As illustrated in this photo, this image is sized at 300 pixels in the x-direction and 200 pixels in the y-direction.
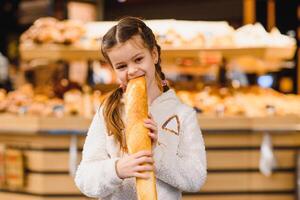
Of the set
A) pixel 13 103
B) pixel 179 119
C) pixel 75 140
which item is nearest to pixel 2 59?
pixel 13 103

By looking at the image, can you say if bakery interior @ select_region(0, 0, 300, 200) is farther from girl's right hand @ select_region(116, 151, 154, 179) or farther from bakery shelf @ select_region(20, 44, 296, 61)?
girl's right hand @ select_region(116, 151, 154, 179)

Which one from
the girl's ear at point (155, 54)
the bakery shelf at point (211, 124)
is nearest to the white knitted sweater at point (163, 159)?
the girl's ear at point (155, 54)

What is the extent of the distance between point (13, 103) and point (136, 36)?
4.71 m

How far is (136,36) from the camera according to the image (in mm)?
1944

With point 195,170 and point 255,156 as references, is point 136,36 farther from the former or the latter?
point 255,156

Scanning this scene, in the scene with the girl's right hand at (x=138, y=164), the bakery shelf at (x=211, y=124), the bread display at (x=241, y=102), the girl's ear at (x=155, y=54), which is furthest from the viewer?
the bread display at (x=241, y=102)

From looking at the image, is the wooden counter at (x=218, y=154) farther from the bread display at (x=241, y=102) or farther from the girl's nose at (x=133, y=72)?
the girl's nose at (x=133, y=72)

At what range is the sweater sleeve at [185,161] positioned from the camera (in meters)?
1.93

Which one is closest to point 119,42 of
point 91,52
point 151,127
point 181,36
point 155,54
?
point 155,54

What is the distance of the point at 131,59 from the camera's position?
6.28 ft

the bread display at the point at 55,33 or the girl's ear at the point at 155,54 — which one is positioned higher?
the girl's ear at the point at 155,54

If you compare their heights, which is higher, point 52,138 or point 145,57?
point 145,57

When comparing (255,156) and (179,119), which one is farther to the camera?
(255,156)

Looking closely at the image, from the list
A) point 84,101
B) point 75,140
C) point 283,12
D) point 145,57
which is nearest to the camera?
point 145,57
